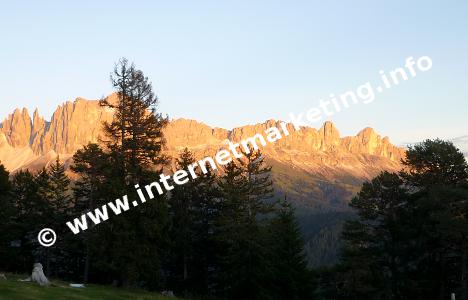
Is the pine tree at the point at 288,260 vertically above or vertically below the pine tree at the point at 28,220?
below

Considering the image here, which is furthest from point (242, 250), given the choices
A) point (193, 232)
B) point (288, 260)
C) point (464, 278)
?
point (464, 278)

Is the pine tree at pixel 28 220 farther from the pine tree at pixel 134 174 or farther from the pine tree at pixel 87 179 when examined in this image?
the pine tree at pixel 134 174

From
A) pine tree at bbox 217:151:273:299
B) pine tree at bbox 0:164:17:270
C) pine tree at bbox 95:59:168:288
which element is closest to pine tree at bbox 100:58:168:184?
pine tree at bbox 95:59:168:288

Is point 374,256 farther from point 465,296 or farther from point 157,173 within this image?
point 157,173

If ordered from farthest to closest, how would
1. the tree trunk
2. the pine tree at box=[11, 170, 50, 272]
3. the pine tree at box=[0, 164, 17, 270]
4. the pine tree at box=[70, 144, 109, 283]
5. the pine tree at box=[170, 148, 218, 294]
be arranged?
the pine tree at box=[11, 170, 50, 272] → the pine tree at box=[0, 164, 17, 270] → the pine tree at box=[170, 148, 218, 294] → the pine tree at box=[70, 144, 109, 283] → the tree trunk

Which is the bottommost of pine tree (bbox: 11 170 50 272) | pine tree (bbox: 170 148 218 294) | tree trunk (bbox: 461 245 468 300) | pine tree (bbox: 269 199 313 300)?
tree trunk (bbox: 461 245 468 300)

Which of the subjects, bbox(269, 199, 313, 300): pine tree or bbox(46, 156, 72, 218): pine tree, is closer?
bbox(269, 199, 313, 300): pine tree

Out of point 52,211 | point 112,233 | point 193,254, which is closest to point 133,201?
point 112,233

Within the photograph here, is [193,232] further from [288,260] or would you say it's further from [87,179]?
[87,179]

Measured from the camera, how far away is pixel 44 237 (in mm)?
52656

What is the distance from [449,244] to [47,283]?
32.4 metres

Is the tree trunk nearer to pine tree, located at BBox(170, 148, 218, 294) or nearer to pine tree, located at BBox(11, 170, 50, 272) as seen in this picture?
pine tree, located at BBox(170, 148, 218, 294)

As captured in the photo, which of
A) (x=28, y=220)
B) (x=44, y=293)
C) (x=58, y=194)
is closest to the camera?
(x=44, y=293)

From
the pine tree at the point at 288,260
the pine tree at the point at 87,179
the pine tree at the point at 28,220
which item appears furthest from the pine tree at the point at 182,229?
the pine tree at the point at 28,220
